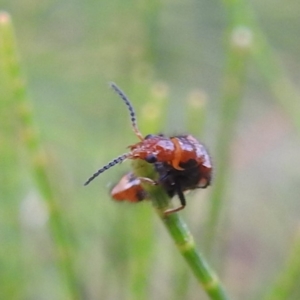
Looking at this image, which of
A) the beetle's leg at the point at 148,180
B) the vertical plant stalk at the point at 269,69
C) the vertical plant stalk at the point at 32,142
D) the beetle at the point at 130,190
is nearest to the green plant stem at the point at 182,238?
the beetle's leg at the point at 148,180

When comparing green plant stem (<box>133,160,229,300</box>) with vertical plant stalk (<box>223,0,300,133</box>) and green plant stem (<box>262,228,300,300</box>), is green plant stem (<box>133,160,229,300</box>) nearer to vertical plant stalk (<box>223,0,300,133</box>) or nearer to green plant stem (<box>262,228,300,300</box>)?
green plant stem (<box>262,228,300,300</box>)

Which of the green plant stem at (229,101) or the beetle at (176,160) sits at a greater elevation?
the green plant stem at (229,101)

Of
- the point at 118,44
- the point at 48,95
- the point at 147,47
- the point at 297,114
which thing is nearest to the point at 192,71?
the point at 118,44

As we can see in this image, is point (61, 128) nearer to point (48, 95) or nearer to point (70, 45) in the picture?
point (48, 95)

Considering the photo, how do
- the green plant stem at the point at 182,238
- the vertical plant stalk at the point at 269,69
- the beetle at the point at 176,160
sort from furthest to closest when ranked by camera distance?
the vertical plant stalk at the point at 269,69, the beetle at the point at 176,160, the green plant stem at the point at 182,238

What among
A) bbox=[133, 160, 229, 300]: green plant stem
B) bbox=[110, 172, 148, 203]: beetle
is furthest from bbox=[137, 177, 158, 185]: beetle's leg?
bbox=[110, 172, 148, 203]: beetle

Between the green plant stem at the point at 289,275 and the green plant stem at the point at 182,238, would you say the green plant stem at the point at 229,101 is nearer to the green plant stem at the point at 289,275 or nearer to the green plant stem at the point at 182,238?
the green plant stem at the point at 289,275

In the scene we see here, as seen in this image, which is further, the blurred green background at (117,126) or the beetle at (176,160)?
the blurred green background at (117,126)
